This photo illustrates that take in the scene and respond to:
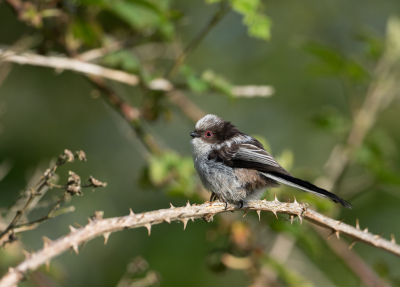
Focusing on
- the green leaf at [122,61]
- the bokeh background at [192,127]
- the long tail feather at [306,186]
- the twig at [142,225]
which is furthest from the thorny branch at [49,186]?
the green leaf at [122,61]

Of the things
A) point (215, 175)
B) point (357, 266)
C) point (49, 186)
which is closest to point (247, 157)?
point (215, 175)

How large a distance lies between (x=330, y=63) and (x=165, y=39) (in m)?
2.21

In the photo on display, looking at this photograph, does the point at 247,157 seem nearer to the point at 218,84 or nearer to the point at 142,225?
the point at 218,84

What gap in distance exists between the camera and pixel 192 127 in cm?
611

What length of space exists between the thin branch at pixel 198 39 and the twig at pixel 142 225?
2162 millimetres

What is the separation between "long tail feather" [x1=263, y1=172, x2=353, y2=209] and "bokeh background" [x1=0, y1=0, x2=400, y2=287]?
0.98 ft

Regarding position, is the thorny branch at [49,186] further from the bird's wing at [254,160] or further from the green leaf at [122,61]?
the green leaf at [122,61]

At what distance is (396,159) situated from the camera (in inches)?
322

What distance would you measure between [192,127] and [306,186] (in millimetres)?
3307

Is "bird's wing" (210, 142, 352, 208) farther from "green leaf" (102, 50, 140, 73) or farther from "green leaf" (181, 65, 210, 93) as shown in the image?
"green leaf" (102, 50, 140, 73)

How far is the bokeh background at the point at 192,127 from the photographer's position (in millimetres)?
4707

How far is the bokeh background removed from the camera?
471cm

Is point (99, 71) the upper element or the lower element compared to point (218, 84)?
upper

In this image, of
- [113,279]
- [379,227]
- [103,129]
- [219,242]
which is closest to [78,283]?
[113,279]
